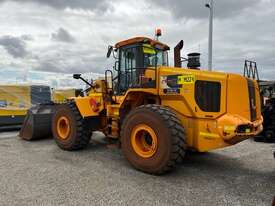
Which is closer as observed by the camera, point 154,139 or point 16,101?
point 154,139

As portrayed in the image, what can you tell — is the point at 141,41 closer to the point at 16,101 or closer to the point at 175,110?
the point at 175,110

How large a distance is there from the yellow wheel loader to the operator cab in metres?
0.02

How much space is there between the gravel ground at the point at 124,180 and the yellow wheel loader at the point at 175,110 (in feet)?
1.59

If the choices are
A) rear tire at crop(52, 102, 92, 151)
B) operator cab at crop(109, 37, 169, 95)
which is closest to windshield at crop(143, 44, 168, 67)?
operator cab at crop(109, 37, 169, 95)

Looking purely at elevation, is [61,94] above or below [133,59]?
below

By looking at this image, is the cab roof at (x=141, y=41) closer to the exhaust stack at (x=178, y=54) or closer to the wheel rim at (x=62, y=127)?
the exhaust stack at (x=178, y=54)

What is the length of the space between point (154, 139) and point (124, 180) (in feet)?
2.79

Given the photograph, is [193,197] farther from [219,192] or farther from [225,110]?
[225,110]

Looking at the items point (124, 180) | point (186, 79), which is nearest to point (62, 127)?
point (124, 180)

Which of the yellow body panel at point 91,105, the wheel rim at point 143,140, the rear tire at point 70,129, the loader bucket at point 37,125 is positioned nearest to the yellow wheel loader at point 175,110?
the wheel rim at point 143,140

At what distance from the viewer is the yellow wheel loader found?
529 centimetres

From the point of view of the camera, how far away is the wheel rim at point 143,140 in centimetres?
561

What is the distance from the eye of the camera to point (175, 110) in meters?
5.87

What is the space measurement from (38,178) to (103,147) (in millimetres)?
2843
